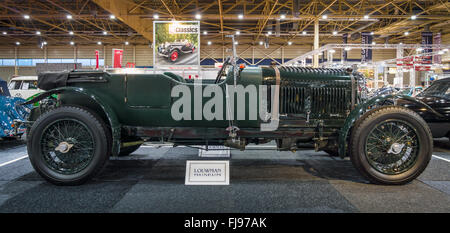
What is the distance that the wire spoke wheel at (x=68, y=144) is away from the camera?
2.78 meters

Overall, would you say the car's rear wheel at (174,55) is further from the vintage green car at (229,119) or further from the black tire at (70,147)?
the black tire at (70,147)

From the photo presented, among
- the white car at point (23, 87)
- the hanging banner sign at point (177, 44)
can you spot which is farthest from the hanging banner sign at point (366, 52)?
the white car at point (23, 87)

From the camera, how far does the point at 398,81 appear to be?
966 cm

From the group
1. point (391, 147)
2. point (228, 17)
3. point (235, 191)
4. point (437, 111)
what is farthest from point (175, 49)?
point (228, 17)

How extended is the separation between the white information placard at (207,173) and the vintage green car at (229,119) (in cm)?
33

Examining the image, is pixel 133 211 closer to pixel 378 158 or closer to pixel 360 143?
pixel 360 143

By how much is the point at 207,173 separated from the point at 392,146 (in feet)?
6.69

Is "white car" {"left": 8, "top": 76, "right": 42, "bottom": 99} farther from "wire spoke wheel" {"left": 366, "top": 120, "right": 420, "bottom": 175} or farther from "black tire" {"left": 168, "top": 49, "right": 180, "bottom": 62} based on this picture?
"wire spoke wheel" {"left": 366, "top": 120, "right": 420, "bottom": 175}

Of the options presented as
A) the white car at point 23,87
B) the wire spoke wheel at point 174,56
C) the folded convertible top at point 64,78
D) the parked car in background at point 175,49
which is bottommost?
the folded convertible top at point 64,78

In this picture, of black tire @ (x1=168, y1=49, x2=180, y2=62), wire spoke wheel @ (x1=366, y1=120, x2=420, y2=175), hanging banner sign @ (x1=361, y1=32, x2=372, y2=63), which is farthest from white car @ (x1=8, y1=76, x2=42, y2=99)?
hanging banner sign @ (x1=361, y1=32, x2=372, y2=63)

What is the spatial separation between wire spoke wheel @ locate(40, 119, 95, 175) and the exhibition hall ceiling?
32.0ft

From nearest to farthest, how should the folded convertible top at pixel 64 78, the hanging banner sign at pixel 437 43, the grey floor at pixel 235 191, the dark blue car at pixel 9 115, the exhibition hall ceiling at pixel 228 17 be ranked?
the grey floor at pixel 235 191 → the folded convertible top at pixel 64 78 → the dark blue car at pixel 9 115 → the exhibition hall ceiling at pixel 228 17 → the hanging banner sign at pixel 437 43

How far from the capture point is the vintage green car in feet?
9.02

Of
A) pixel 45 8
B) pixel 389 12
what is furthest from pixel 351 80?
pixel 45 8
